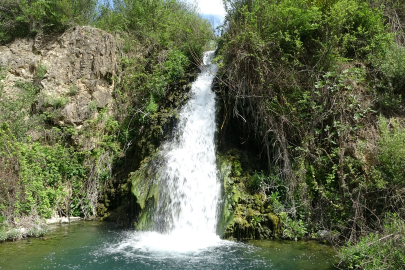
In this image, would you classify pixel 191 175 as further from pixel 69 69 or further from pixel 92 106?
pixel 69 69

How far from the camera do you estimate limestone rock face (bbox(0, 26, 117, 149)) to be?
35.4 feet

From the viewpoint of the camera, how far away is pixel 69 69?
447 inches

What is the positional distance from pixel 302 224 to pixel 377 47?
5.21 metres

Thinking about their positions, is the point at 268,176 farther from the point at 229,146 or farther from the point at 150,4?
the point at 150,4

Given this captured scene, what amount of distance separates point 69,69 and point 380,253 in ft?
35.5

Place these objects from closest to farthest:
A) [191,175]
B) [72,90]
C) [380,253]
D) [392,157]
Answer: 1. [380,253]
2. [392,157]
3. [191,175]
4. [72,90]

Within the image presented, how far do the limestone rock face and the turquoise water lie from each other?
15.5ft

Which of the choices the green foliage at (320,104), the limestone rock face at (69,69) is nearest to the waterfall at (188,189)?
the green foliage at (320,104)

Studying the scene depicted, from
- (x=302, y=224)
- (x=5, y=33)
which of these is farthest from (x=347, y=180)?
(x=5, y=33)

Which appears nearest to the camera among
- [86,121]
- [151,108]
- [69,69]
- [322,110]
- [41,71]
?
[322,110]

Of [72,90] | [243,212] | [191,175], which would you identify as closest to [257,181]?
[243,212]

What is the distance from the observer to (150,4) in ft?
47.2

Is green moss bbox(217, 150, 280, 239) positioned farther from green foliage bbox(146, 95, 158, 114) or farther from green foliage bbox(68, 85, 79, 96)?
green foliage bbox(68, 85, 79, 96)

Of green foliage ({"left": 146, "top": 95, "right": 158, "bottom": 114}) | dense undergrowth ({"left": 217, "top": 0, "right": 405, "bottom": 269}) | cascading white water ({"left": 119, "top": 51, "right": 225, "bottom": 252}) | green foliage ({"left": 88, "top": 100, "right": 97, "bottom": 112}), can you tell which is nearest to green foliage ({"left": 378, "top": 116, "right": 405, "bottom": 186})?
dense undergrowth ({"left": 217, "top": 0, "right": 405, "bottom": 269})
